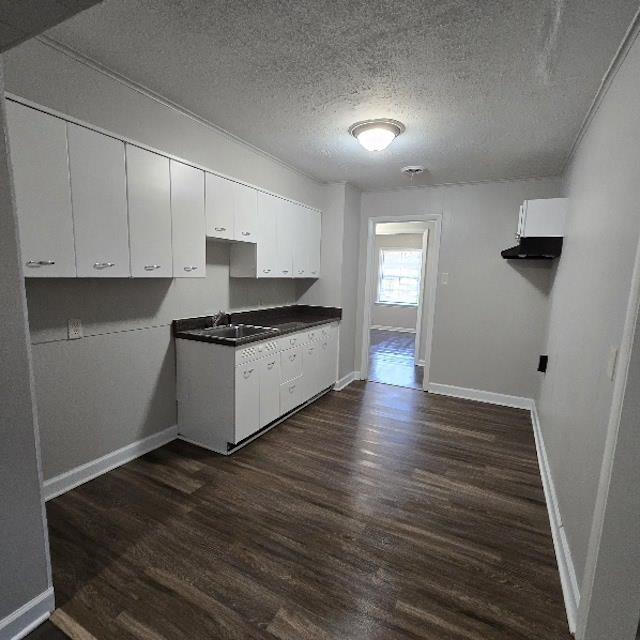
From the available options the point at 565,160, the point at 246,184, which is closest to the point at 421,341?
the point at 565,160

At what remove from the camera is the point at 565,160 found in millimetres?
3160

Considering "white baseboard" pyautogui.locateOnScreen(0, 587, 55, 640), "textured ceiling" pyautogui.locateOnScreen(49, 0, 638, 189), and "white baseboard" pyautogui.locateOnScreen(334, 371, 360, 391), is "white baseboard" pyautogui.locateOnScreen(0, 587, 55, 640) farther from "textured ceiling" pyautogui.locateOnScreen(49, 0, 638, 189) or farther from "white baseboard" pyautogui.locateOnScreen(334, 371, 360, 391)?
"white baseboard" pyautogui.locateOnScreen(334, 371, 360, 391)

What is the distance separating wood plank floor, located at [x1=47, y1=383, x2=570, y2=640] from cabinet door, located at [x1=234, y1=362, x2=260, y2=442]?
185 mm

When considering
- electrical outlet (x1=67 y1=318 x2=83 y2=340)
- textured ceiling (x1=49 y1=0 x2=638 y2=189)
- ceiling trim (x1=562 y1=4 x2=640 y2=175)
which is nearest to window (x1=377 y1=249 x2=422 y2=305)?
textured ceiling (x1=49 y1=0 x2=638 y2=189)

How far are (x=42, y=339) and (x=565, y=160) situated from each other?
14.2ft

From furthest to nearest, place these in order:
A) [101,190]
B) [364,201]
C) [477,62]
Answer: [364,201] → [101,190] → [477,62]

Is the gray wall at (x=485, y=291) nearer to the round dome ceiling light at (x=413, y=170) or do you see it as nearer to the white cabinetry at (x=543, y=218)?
the round dome ceiling light at (x=413, y=170)

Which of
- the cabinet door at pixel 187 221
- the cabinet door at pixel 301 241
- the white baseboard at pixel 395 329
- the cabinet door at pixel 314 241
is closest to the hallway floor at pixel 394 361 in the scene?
the white baseboard at pixel 395 329

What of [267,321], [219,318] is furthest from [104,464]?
[267,321]

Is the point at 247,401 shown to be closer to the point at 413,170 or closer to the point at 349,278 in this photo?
the point at 349,278

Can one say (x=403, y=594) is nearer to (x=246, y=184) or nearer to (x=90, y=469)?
(x=90, y=469)

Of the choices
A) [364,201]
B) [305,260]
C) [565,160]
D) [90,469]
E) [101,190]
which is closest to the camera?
[101,190]

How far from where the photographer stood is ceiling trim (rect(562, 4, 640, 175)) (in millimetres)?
1486

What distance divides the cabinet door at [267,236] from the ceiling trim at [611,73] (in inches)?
95.9
